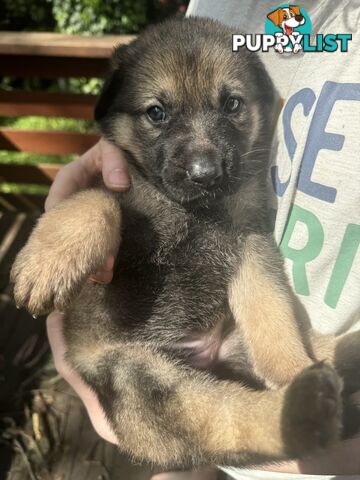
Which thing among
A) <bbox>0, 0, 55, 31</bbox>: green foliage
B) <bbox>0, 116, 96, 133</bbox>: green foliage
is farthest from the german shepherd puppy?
<bbox>0, 0, 55, 31</bbox>: green foliage

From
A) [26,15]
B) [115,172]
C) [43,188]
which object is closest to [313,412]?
[115,172]

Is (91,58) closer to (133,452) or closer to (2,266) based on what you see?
(2,266)

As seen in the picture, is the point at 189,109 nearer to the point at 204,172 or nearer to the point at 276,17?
the point at 204,172

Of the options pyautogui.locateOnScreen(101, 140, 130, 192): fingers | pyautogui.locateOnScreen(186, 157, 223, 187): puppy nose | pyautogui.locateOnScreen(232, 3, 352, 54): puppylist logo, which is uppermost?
pyautogui.locateOnScreen(232, 3, 352, 54): puppylist logo

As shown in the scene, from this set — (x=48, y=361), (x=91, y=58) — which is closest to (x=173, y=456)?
(x=48, y=361)

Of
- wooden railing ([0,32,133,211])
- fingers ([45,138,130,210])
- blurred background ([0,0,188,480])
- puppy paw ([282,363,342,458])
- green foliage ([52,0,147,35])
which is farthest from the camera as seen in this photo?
green foliage ([52,0,147,35])

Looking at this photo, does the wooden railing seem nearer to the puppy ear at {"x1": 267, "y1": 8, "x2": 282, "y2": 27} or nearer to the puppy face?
the puppy face
